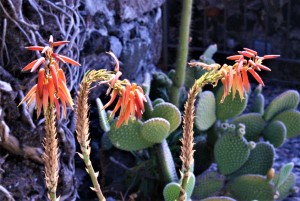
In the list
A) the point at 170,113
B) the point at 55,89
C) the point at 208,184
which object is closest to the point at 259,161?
the point at 208,184

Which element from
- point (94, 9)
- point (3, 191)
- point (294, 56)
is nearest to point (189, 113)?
point (3, 191)

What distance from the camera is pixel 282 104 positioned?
10.6ft

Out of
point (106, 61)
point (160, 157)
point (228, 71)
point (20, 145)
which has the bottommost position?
point (160, 157)

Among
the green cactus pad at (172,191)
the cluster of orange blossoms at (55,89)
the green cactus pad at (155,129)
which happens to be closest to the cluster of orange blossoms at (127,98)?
the cluster of orange blossoms at (55,89)

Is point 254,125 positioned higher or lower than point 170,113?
lower

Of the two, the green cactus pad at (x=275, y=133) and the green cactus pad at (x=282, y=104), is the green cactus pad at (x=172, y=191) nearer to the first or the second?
the green cactus pad at (x=275, y=133)

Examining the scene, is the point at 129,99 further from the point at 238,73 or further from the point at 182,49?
the point at 182,49

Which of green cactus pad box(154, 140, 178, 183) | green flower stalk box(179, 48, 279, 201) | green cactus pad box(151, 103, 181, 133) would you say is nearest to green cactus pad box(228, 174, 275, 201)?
green cactus pad box(154, 140, 178, 183)

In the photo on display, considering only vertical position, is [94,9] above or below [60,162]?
above

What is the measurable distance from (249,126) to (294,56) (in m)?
1.84

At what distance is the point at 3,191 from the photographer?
2.10m

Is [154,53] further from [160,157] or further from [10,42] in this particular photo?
[10,42]

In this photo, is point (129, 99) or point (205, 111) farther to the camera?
point (205, 111)

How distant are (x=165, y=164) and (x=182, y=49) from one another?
675 millimetres
